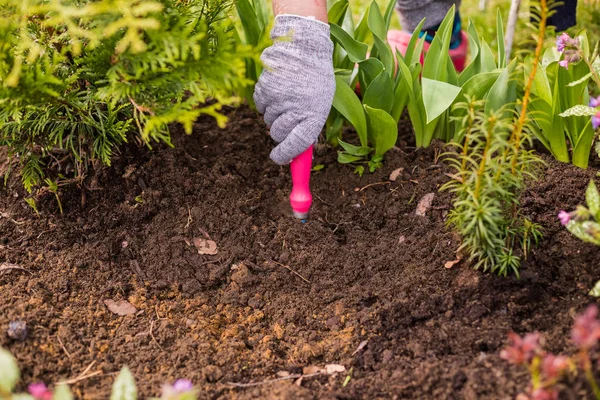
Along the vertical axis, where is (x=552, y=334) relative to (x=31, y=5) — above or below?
below

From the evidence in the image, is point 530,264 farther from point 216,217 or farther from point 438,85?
point 216,217

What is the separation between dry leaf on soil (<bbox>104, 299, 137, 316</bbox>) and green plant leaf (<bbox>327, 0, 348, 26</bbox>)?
134cm

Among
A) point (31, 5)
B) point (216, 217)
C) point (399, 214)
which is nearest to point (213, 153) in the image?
point (216, 217)

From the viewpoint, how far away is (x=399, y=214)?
7.55 feet

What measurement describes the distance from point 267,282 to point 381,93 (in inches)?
35.0

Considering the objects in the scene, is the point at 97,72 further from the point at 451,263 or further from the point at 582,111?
the point at 582,111

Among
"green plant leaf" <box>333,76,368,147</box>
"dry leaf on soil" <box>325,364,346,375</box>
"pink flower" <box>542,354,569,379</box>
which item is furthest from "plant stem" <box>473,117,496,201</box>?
"green plant leaf" <box>333,76,368,147</box>

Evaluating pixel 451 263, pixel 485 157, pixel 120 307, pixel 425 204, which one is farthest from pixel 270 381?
pixel 425 204

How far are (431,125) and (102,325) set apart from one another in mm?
1457

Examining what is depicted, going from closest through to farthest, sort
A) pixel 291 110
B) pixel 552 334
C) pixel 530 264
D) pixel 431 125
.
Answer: pixel 552 334, pixel 530 264, pixel 291 110, pixel 431 125

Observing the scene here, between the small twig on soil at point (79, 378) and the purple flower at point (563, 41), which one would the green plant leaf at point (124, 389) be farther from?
the purple flower at point (563, 41)

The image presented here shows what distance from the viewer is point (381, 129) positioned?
2408mm

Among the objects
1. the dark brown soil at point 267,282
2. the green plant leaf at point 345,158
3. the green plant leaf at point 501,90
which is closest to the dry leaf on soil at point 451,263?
the dark brown soil at point 267,282

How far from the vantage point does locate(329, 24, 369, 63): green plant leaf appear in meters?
2.35
